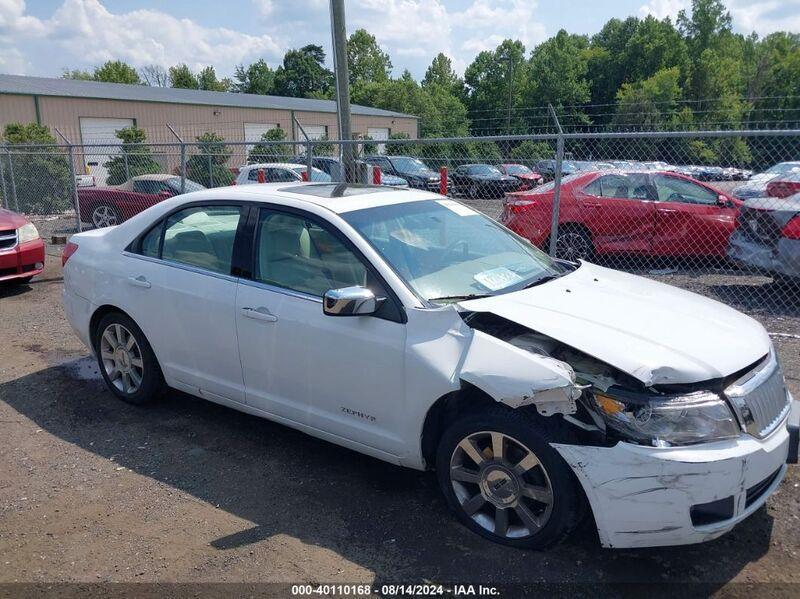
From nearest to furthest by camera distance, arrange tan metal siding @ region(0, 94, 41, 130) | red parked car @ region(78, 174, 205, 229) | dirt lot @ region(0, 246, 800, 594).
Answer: dirt lot @ region(0, 246, 800, 594)
red parked car @ region(78, 174, 205, 229)
tan metal siding @ region(0, 94, 41, 130)

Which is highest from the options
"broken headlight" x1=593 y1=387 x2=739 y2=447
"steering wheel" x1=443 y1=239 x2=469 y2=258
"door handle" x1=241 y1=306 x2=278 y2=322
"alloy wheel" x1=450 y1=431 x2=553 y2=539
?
"steering wheel" x1=443 y1=239 x2=469 y2=258

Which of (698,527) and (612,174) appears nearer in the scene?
(698,527)

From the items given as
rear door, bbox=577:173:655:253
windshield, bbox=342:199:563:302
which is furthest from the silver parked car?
windshield, bbox=342:199:563:302

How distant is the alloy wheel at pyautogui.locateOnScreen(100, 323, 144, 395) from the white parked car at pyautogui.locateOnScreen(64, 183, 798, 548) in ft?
0.10

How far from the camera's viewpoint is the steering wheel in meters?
3.90

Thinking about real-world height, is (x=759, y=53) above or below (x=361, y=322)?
above

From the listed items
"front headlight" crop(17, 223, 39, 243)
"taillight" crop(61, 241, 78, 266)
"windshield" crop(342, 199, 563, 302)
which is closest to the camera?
"windshield" crop(342, 199, 563, 302)

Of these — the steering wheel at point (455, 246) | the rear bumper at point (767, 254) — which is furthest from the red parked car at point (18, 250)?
the rear bumper at point (767, 254)

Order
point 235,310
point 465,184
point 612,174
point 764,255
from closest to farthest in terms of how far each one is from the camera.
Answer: point 235,310 < point 764,255 < point 612,174 < point 465,184

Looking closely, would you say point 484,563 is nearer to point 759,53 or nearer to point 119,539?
point 119,539

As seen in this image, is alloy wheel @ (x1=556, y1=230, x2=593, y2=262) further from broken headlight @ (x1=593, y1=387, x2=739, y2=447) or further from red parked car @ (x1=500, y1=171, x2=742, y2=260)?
broken headlight @ (x1=593, y1=387, x2=739, y2=447)

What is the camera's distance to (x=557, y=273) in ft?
13.4

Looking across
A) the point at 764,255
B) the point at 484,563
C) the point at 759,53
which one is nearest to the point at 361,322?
the point at 484,563

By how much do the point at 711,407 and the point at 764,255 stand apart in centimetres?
553
